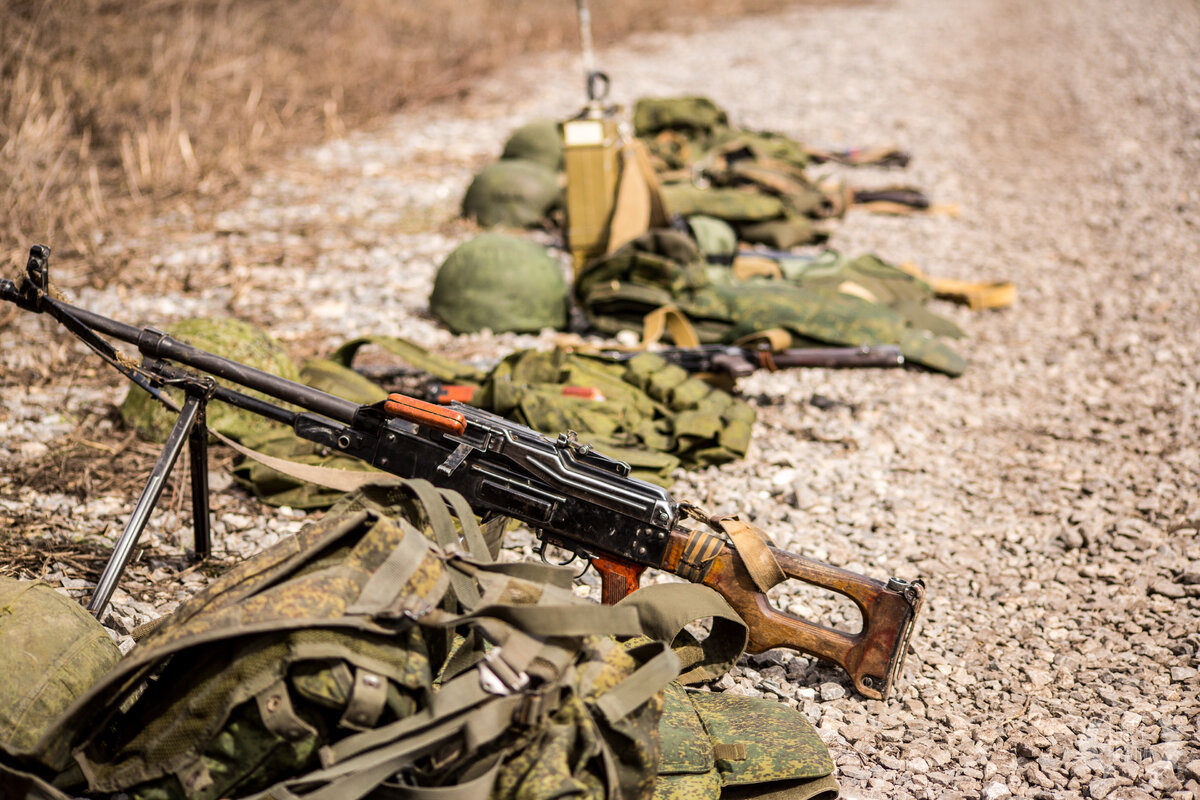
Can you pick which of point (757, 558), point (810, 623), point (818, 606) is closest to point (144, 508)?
point (757, 558)

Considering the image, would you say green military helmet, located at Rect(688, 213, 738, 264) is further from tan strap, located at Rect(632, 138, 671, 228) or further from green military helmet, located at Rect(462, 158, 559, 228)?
green military helmet, located at Rect(462, 158, 559, 228)

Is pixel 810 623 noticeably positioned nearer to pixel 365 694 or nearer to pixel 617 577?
pixel 617 577

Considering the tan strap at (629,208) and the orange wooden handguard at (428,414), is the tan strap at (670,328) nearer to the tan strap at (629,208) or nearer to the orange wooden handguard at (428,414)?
the tan strap at (629,208)

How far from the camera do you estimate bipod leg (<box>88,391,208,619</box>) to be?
2842mm

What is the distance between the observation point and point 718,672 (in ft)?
9.96

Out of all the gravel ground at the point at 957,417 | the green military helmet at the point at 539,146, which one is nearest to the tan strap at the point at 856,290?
the gravel ground at the point at 957,417

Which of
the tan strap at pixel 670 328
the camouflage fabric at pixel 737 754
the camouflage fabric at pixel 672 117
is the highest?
the camouflage fabric at pixel 672 117

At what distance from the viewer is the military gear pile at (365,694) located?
6.62 ft

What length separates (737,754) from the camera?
2.53m

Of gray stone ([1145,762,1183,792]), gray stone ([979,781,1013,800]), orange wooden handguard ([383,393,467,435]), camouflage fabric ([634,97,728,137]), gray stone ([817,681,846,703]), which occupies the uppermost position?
camouflage fabric ([634,97,728,137])

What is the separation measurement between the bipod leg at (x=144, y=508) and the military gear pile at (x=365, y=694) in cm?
64

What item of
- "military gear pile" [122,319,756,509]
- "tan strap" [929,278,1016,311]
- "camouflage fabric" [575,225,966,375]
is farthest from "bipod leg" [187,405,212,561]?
"tan strap" [929,278,1016,311]

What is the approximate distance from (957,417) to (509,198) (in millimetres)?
4100

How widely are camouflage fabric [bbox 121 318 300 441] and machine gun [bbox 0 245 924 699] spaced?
3.73 feet
